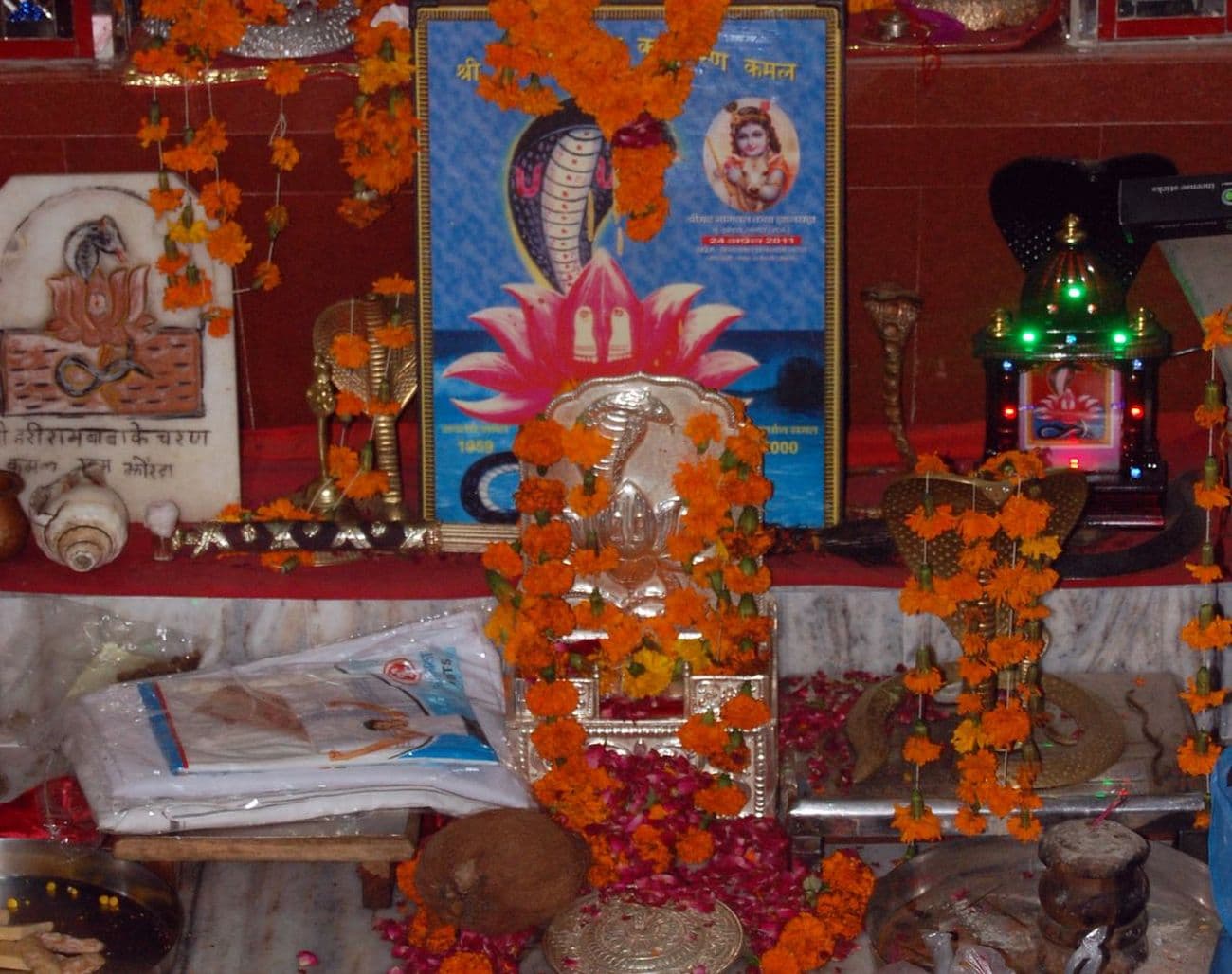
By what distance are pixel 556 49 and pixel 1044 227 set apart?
4.06 feet

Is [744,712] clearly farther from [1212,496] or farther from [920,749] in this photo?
[1212,496]

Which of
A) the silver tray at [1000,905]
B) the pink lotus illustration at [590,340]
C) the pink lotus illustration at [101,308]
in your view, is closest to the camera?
the silver tray at [1000,905]

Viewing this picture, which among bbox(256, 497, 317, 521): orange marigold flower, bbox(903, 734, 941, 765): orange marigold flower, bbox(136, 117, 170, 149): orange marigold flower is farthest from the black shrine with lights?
bbox(136, 117, 170, 149): orange marigold flower

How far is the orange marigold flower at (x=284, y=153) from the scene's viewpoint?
429 cm

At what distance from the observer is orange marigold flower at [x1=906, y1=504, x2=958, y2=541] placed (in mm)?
3246

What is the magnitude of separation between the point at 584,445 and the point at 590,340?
27.5 inches

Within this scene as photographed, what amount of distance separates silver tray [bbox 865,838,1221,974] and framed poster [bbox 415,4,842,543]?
3.49ft

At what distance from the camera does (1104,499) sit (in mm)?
4051

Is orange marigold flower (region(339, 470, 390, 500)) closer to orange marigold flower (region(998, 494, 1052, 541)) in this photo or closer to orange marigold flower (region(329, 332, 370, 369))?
orange marigold flower (region(329, 332, 370, 369))

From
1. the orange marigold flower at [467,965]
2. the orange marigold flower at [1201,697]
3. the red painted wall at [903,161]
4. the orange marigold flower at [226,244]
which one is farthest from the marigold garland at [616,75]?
the orange marigold flower at [467,965]

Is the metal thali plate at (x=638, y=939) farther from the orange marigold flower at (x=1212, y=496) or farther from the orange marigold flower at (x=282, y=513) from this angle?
the orange marigold flower at (x=282, y=513)

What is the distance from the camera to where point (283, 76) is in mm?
4211

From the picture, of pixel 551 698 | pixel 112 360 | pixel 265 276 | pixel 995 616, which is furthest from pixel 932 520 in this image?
pixel 112 360

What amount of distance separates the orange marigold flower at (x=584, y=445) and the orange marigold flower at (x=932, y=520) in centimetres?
60
